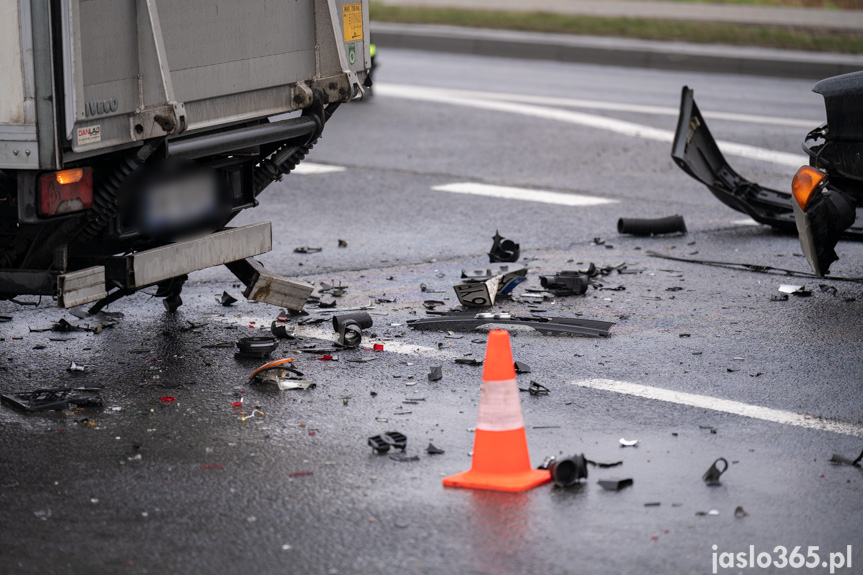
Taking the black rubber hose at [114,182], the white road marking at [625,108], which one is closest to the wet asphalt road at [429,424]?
the black rubber hose at [114,182]

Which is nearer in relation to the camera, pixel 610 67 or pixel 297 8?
pixel 297 8

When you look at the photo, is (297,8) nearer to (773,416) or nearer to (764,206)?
(773,416)

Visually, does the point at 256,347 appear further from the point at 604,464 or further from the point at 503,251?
the point at 503,251

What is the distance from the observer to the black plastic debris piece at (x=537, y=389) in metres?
5.57

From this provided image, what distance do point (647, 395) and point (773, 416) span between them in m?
0.58

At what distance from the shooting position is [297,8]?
249 inches

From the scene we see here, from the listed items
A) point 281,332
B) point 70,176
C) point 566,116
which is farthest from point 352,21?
point 566,116

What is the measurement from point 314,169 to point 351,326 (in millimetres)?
5668

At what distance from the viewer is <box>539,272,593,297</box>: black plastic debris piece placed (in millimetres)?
7421

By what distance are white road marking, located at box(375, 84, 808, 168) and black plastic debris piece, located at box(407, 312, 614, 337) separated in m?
6.01

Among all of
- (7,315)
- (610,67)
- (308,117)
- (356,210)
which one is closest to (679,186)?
(356,210)

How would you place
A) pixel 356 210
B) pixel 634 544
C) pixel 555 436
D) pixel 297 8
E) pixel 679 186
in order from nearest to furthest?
pixel 634 544, pixel 555 436, pixel 297 8, pixel 356 210, pixel 679 186

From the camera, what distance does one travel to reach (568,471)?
4.47 metres

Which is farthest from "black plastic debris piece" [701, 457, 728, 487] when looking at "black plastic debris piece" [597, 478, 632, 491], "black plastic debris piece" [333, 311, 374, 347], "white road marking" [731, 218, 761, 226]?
"white road marking" [731, 218, 761, 226]
